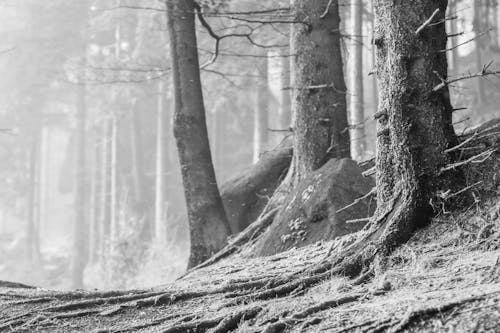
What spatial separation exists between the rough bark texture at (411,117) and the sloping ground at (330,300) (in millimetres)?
221

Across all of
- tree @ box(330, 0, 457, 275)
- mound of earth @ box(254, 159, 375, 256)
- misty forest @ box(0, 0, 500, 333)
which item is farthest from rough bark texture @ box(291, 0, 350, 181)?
tree @ box(330, 0, 457, 275)

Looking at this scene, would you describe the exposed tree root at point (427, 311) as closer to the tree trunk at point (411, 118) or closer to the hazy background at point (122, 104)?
the tree trunk at point (411, 118)

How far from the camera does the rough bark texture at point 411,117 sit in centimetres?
454

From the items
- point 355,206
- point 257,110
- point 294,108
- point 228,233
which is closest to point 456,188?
point 355,206

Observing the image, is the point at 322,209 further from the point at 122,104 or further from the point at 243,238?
the point at 122,104

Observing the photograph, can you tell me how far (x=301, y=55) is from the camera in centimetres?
788

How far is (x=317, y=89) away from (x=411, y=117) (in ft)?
10.7

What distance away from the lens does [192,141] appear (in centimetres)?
872

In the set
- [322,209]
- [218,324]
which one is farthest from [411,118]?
[322,209]

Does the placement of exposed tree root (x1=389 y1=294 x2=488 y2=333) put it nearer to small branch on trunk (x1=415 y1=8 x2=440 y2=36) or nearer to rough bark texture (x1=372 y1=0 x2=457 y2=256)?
rough bark texture (x1=372 y1=0 x2=457 y2=256)

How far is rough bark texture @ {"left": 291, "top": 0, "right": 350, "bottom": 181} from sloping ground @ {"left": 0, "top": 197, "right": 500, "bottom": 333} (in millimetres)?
2164

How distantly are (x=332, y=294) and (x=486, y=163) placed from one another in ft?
5.79

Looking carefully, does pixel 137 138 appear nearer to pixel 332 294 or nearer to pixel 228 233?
pixel 228 233

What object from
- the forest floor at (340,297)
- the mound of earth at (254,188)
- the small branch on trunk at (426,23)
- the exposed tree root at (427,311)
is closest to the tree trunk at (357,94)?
the mound of earth at (254,188)
